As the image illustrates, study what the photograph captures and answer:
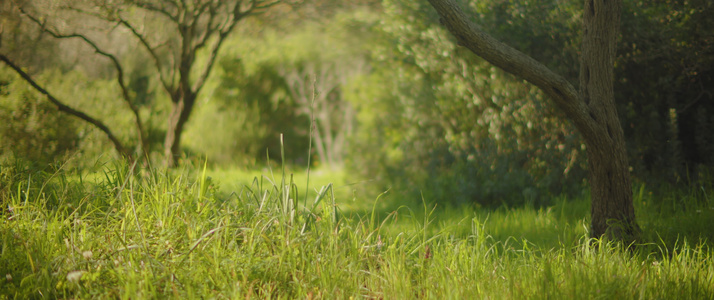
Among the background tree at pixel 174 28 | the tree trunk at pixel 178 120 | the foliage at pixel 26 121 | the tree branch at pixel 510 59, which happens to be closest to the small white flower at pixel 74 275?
the tree branch at pixel 510 59

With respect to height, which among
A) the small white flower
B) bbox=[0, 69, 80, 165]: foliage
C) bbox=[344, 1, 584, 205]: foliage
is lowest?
bbox=[0, 69, 80, 165]: foliage

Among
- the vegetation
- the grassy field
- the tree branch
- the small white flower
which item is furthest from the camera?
the tree branch

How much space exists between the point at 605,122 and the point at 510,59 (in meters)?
0.87

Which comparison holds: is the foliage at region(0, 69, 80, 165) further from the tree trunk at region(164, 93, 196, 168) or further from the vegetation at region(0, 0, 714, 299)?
the tree trunk at region(164, 93, 196, 168)

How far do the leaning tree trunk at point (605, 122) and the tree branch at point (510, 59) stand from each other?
166 millimetres

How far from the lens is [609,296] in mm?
2613

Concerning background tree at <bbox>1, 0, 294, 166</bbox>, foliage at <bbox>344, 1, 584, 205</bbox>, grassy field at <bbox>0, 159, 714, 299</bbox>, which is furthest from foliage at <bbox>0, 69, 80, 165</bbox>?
foliage at <bbox>344, 1, 584, 205</bbox>

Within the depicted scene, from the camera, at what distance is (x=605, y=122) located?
154 inches

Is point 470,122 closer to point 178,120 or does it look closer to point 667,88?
point 667,88

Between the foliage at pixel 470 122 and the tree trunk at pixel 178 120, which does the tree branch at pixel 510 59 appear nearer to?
the foliage at pixel 470 122

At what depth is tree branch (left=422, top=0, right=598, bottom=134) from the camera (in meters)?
3.52

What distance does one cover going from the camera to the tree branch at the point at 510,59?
3.52m

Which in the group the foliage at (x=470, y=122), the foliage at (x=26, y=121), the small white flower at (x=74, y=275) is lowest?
the foliage at (x=26, y=121)

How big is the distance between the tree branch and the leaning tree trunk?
17cm
